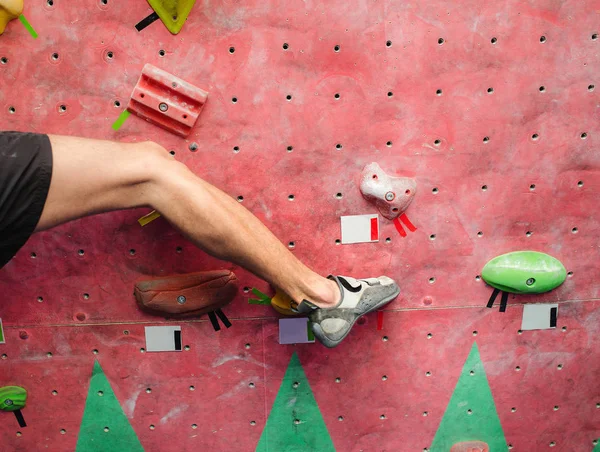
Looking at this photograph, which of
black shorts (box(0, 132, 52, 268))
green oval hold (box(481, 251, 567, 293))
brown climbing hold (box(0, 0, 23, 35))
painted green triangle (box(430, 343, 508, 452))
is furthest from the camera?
painted green triangle (box(430, 343, 508, 452))

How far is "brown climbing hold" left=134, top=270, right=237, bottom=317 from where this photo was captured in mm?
1349

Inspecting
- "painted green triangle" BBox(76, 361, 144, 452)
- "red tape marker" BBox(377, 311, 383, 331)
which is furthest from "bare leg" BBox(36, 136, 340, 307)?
"painted green triangle" BBox(76, 361, 144, 452)

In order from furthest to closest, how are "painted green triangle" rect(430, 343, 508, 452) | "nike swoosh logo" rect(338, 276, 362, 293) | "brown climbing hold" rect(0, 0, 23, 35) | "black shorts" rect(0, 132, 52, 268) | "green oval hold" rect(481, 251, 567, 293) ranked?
"painted green triangle" rect(430, 343, 508, 452) → "green oval hold" rect(481, 251, 567, 293) → "nike swoosh logo" rect(338, 276, 362, 293) → "brown climbing hold" rect(0, 0, 23, 35) → "black shorts" rect(0, 132, 52, 268)

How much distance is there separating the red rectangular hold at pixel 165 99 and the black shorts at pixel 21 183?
0.30 m

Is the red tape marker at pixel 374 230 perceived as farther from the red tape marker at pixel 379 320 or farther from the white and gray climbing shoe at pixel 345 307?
the red tape marker at pixel 379 320

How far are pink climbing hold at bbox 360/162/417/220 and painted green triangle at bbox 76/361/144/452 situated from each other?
97 cm

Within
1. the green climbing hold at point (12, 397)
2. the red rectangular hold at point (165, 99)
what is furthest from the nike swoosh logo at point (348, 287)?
the green climbing hold at point (12, 397)

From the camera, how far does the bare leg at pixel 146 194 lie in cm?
101

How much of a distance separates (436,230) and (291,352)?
57 centimetres

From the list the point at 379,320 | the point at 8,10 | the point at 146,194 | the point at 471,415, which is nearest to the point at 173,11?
the point at 8,10

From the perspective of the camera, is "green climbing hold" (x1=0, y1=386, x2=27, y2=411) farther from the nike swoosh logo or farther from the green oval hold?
the green oval hold

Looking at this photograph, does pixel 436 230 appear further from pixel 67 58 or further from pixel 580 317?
pixel 67 58

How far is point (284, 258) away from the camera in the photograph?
3.87 ft

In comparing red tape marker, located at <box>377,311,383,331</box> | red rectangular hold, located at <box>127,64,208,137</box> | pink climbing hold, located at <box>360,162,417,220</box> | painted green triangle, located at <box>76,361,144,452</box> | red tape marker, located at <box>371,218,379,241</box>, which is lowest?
painted green triangle, located at <box>76,361,144,452</box>
